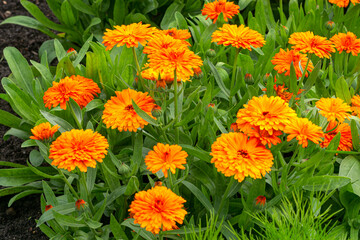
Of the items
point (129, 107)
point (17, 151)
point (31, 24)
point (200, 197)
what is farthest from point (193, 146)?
point (31, 24)

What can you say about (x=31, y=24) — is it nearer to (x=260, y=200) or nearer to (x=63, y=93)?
(x=63, y=93)

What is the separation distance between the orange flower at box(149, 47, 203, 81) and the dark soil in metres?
0.91

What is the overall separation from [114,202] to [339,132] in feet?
2.45

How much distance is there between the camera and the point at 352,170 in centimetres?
156

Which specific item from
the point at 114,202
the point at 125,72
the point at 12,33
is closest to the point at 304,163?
the point at 114,202

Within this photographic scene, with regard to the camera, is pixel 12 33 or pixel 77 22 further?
pixel 12 33

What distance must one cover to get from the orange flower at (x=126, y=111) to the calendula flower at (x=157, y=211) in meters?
0.22

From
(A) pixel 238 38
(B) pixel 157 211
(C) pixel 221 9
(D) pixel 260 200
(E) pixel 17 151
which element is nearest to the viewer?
(B) pixel 157 211

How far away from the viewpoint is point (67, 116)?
68.8 inches

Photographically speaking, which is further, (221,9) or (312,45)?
(221,9)

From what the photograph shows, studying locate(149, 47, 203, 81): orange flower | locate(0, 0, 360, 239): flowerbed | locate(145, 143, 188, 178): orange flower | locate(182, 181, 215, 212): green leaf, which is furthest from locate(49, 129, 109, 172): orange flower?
locate(182, 181, 215, 212): green leaf

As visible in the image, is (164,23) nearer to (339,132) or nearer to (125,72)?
(125,72)

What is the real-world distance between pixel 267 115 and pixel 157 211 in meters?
0.35

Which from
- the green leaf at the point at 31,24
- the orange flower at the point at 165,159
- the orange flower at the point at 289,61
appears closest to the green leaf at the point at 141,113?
the orange flower at the point at 165,159
